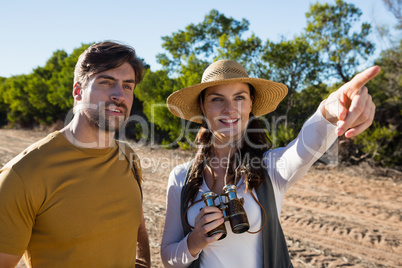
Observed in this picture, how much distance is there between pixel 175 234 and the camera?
188 centimetres

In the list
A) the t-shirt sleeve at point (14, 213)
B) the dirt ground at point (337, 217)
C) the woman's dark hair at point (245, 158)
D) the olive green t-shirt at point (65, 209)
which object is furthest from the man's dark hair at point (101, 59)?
the dirt ground at point (337, 217)

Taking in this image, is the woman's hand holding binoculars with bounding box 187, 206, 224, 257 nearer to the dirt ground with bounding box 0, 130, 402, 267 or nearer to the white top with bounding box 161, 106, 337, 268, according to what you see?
the white top with bounding box 161, 106, 337, 268

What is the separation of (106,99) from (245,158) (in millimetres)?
992

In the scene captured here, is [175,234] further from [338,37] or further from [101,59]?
[338,37]

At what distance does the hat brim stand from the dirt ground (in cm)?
251

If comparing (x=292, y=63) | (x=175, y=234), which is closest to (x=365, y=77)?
(x=175, y=234)

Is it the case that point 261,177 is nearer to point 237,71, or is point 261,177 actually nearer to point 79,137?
point 237,71

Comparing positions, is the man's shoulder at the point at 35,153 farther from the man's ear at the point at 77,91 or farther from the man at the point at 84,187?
the man's ear at the point at 77,91

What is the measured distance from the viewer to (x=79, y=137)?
1818 mm

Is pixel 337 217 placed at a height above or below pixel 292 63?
below

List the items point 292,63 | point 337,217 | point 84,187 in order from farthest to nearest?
point 292,63, point 337,217, point 84,187

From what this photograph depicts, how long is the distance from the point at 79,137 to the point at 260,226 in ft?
4.00

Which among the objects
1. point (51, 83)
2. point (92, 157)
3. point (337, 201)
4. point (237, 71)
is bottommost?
point (337, 201)

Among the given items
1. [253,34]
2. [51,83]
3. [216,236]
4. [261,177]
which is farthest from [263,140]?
[51,83]
